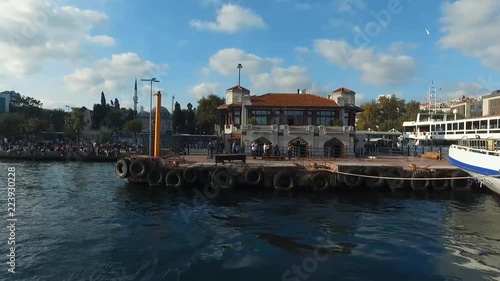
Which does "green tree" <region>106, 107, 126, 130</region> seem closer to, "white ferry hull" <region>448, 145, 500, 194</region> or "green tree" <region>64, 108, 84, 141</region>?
"green tree" <region>64, 108, 84, 141</region>

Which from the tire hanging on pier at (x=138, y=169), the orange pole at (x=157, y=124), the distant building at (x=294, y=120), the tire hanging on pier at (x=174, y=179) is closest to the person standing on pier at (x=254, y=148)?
the distant building at (x=294, y=120)

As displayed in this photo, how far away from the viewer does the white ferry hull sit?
1922 cm

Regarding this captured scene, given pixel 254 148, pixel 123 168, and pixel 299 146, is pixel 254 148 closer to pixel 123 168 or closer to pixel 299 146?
pixel 299 146

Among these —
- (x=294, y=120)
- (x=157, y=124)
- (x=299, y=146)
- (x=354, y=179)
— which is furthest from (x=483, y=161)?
(x=294, y=120)

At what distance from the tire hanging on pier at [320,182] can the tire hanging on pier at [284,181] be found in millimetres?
1315

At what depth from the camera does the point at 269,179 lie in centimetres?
2508

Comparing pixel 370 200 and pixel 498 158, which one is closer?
pixel 498 158

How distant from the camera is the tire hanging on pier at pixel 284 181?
971 inches

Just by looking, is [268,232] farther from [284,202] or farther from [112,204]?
[112,204]

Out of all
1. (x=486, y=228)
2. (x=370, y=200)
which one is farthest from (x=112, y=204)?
(x=486, y=228)

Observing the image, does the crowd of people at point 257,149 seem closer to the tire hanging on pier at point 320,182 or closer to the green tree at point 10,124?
the tire hanging on pier at point 320,182

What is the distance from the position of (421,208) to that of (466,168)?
441 cm

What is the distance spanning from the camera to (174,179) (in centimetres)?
2539

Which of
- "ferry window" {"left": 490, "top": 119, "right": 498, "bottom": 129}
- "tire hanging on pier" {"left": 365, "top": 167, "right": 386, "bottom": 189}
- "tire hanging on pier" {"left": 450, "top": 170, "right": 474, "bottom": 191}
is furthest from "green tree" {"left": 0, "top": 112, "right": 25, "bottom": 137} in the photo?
"ferry window" {"left": 490, "top": 119, "right": 498, "bottom": 129}
